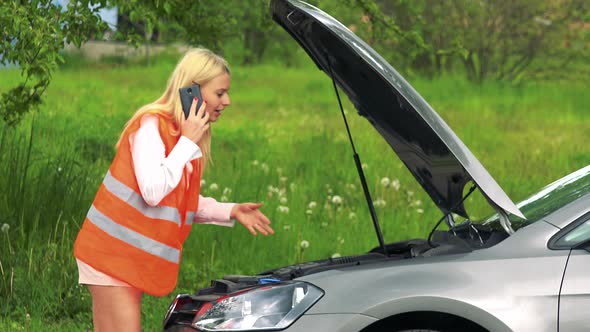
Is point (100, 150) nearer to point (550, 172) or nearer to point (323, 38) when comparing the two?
point (550, 172)

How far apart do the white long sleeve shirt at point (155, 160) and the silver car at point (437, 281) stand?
1.53 ft

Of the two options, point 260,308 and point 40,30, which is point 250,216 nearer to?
point 260,308

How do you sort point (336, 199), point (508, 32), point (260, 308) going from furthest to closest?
point (508, 32)
point (336, 199)
point (260, 308)

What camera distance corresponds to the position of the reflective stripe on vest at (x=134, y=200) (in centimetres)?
487

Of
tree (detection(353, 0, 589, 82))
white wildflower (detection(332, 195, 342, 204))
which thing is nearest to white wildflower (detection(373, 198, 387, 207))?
white wildflower (detection(332, 195, 342, 204))

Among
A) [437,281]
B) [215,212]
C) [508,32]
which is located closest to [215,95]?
[215,212]

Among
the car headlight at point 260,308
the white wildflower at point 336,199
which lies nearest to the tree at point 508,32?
the white wildflower at point 336,199

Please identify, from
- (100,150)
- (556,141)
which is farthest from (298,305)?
(556,141)

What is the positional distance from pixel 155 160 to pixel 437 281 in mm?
1146

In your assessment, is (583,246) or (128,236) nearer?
(583,246)

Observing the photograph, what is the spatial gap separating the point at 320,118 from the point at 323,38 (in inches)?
483

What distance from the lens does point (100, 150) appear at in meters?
12.1

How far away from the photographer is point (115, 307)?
4918 millimetres

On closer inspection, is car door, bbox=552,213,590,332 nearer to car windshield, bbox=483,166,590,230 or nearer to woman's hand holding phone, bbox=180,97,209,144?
car windshield, bbox=483,166,590,230
